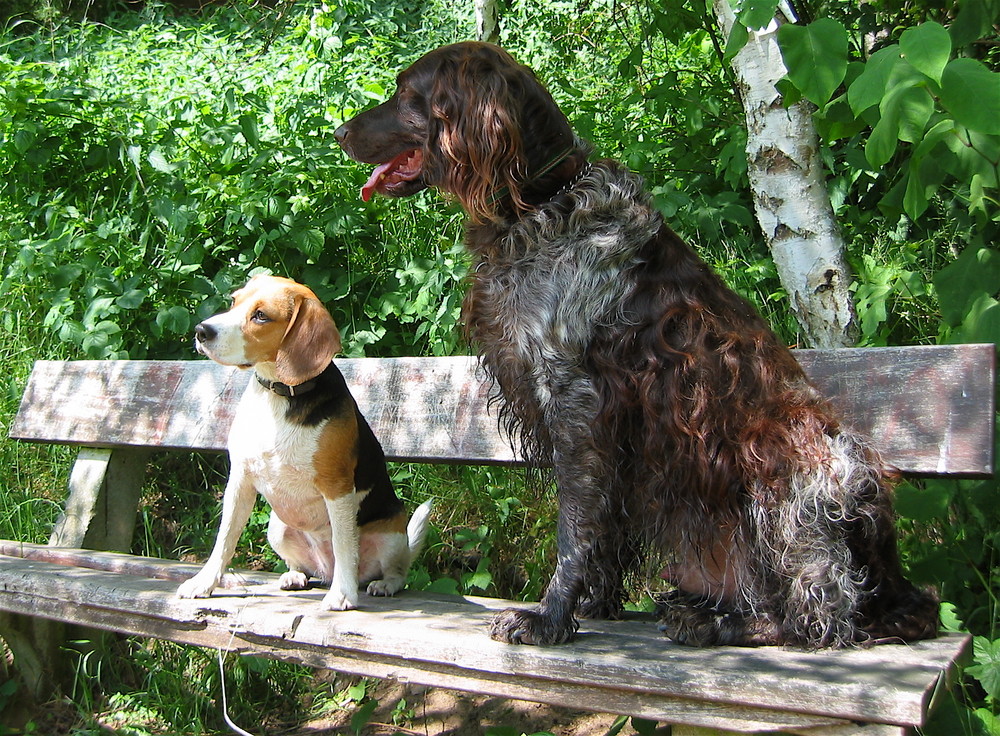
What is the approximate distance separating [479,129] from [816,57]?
81 cm

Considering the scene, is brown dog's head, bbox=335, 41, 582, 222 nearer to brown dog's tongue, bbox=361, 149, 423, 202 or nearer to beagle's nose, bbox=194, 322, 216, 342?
brown dog's tongue, bbox=361, 149, 423, 202

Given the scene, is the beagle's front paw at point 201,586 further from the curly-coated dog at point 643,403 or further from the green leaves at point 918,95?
the green leaves at point 918,95

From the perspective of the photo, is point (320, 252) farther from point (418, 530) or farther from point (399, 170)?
point (399, 170)

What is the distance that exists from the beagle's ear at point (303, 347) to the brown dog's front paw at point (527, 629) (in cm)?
80

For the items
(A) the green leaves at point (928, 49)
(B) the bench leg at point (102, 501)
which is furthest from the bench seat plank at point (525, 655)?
(A) the green leaves at point (928, 49)

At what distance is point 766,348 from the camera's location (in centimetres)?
236

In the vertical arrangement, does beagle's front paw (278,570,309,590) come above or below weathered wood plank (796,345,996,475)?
below

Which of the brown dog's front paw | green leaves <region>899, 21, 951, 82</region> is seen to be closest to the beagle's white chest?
the brown dog's front paw

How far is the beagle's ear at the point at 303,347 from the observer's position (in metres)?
2.47

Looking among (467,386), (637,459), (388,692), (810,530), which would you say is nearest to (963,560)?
(810,530)

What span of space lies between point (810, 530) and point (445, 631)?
2.93 feet

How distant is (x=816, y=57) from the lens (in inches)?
83.9

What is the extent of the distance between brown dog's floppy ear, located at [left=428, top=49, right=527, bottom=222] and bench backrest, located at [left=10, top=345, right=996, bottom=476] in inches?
32.3

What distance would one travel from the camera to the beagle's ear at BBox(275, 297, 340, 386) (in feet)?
8.12
